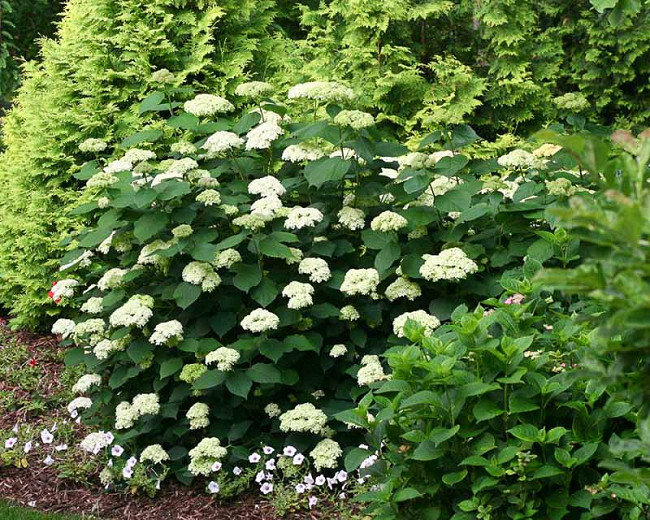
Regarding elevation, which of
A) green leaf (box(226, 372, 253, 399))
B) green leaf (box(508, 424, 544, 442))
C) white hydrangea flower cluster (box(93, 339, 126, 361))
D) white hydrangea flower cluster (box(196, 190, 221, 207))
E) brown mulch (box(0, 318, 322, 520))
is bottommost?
brown mulch (box(0, 318, 322, 520))

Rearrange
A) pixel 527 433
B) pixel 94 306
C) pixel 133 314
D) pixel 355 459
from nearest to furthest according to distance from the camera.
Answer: pixel 527 433 → pixel 355 459 → pixel 133 314 → pixel 94 306

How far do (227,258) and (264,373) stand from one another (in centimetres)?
55

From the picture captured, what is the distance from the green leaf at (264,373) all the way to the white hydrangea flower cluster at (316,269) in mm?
452

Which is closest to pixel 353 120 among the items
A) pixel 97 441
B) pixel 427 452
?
pixel 427 452

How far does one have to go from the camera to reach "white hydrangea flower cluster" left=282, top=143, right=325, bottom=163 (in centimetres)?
402

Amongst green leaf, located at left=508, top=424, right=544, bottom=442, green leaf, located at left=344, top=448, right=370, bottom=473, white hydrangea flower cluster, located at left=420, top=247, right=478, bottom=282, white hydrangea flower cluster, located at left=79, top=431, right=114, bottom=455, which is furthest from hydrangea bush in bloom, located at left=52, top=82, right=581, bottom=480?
green leaf, located at left=508, top=424, right=544, bottom=442

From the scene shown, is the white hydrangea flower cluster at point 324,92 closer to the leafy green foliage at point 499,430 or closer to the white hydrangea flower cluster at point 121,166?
the white hydrangea flower cluster at point 121,166

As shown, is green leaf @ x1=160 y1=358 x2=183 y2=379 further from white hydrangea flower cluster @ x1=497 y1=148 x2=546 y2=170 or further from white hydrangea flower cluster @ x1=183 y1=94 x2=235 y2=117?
white hydrangea flower cluster @ x1=497 y1=148 x2=546 y2=170

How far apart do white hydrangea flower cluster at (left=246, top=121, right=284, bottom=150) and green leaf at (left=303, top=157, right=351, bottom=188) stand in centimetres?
25

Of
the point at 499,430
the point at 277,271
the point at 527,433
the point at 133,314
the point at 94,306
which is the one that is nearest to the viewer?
the point at 527,433

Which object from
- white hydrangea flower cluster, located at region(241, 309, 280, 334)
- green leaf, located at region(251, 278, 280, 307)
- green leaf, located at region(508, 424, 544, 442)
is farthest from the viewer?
green leaf, located at region(251, 278, 280, 307)

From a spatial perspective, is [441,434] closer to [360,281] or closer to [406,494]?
[406,494]

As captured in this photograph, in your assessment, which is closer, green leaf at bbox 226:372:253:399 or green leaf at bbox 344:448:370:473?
green leaf at bbox 344:448:370:473

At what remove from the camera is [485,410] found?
8.45 ft
